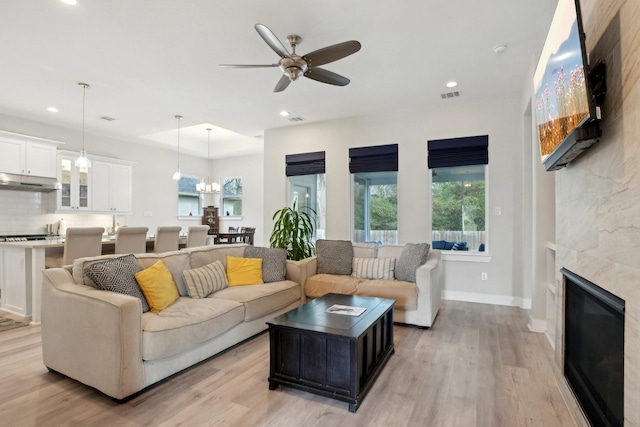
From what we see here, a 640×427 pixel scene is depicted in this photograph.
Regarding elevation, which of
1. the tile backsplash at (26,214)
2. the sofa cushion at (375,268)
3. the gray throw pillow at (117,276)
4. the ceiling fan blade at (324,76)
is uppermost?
the ceiling fan blade at (324,76)

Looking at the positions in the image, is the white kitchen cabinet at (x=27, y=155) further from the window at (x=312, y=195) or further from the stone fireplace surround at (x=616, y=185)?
the stone fireplace surround at (x=616, y=185)

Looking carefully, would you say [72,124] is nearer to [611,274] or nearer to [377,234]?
[377,234]

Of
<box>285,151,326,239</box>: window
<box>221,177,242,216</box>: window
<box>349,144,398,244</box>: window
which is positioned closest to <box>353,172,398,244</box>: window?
<box>349,144,398,244</box>: window

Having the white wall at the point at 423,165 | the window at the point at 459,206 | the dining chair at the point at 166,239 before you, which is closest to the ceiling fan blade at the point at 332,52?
the white wall at the point at 423,165

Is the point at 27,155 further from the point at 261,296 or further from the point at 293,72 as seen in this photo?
the point at 293,72

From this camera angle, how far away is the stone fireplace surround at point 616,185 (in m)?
1.28

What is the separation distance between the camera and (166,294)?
2734 millimetres

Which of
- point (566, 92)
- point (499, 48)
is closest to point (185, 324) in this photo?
point (566, 92)

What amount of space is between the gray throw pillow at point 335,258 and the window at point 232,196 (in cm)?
494

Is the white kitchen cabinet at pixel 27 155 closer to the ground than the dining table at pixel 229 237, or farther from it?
farther from it

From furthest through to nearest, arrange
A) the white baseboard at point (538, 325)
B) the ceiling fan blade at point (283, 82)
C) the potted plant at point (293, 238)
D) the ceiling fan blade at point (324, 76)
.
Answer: the potted plant at point (293, 238), the white baseboard at point (538, 325), the ceiling fan blade at point (283, 82), the ceiling fan blade at point (324, 76)

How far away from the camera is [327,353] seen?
86.0 inches

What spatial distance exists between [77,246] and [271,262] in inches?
90.7

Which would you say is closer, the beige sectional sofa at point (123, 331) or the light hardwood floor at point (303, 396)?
the light hardwood floor at point (303, 396)
